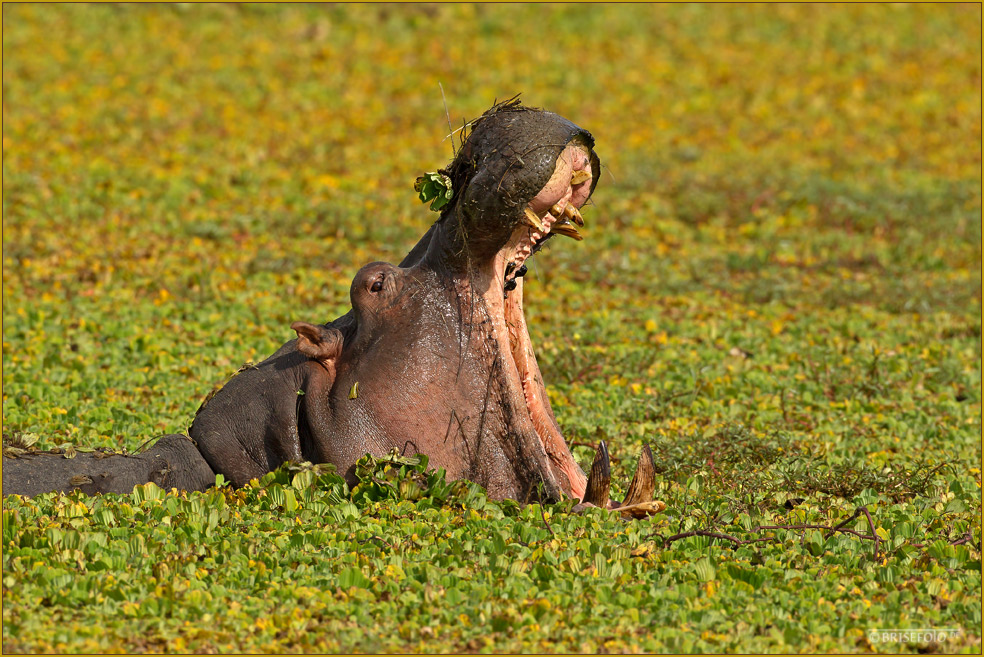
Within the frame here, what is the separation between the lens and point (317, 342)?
18.3ft

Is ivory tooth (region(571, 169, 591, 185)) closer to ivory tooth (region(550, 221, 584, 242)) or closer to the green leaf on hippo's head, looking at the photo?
ivory tooth (region(550, 221, 584, 242))

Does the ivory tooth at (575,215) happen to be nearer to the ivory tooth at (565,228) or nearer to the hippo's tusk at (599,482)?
the ivory tooth at (565,228)

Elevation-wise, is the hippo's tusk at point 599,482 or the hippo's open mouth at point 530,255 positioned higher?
the hippo's open mouth at point 530,255

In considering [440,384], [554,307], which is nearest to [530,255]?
[440,384]

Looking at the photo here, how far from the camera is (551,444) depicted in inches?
224

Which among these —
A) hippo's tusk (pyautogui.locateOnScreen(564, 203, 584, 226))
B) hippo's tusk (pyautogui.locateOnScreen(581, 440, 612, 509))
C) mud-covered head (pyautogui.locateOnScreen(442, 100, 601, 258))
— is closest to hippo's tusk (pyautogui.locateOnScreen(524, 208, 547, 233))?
mud-covered head (pyautogui.locateOnScreen(442, 100, 601, 258))

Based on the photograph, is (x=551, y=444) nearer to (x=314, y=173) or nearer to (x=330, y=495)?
(x=330, y=495)

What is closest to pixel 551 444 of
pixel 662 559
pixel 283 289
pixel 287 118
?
pixel 662 559

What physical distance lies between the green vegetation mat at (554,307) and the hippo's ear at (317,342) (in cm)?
56

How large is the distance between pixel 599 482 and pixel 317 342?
1443 millimetres

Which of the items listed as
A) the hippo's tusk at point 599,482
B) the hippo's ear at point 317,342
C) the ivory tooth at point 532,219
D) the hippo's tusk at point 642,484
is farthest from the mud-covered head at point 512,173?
the hippo's tusk at point 642,484

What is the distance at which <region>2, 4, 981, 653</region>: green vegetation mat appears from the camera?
4.53 metres

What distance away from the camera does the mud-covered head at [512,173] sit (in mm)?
5180

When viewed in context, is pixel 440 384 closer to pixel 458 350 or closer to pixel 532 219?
pixel 458 350
